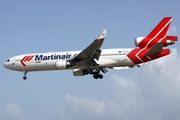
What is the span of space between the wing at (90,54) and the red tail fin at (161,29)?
7.18m

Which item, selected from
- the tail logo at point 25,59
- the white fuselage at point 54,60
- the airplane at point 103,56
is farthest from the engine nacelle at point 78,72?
the tail logo at point 25,59

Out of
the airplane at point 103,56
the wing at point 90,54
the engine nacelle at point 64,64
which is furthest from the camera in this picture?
the engine nacelle at point 64,64

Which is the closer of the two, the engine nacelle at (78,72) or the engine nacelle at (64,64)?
the engine nacelle at (64,64)

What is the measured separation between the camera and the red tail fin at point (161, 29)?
5392 cm

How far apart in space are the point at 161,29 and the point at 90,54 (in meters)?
9.67

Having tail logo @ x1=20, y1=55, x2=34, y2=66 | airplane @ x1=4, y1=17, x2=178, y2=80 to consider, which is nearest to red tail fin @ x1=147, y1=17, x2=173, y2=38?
airplane @ x1=4, y1=17, x2=178, y2=80

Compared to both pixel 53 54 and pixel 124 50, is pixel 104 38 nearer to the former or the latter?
pixel 124 50

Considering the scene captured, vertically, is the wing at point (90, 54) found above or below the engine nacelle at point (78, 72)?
above

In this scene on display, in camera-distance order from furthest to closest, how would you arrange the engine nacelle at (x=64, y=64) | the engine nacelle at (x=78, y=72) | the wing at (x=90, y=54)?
1. the engine nacelle at (x=78, y=72)
2. the engine nacelle at (x=64, y=64)
3. the wing at (x=90, y=54)

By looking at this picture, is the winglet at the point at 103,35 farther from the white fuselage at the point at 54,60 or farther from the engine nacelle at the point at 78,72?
the engine nacelle at the point at 78,72

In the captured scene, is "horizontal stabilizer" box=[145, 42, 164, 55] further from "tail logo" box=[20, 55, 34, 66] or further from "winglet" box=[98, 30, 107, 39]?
"tail logo" box=[20, 55, 34, 66]

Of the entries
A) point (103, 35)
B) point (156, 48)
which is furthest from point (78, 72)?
point (156, 48)

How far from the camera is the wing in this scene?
50125 millimetres

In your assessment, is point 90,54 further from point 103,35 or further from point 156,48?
point 156,48
